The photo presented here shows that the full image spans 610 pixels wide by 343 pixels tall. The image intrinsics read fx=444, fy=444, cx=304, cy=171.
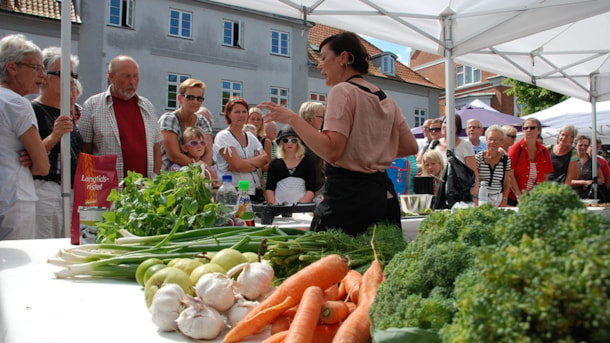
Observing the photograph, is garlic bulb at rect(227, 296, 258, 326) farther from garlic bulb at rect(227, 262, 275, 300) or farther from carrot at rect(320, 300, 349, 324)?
carrot at rect(320, 300, 349, 324)

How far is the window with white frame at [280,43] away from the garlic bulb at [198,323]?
65.1 feet

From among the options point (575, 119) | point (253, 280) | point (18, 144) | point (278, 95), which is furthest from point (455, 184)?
point (278, 95)

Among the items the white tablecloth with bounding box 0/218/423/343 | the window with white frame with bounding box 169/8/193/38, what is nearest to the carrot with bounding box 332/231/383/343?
the white tablecloth with bounding box 0/218/423/343

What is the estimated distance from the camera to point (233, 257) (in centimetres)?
131

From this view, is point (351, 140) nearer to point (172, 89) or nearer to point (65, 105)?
point (65, 105)

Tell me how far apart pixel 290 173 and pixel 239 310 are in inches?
114

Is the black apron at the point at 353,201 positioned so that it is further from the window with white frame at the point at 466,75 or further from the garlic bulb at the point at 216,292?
the window with white frame at the point at 466,75

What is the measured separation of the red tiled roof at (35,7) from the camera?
14156 mm

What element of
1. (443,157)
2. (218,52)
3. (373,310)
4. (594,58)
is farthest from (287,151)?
(218,52)

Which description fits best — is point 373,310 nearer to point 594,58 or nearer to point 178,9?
point 594,58

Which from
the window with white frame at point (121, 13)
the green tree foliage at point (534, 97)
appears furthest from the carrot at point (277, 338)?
the green tree foliage at point (534, 97)

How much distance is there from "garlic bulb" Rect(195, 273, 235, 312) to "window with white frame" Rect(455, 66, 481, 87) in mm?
31941

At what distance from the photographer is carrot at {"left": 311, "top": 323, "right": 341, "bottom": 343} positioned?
97 centimetres

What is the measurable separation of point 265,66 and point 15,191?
17.7m
